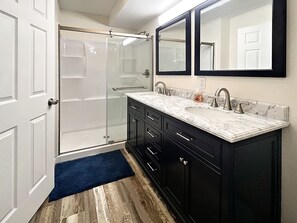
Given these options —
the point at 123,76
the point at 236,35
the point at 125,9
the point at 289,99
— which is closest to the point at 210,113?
the point at 289,99

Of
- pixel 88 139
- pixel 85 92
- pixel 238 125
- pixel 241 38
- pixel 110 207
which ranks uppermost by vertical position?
pixel 241 38

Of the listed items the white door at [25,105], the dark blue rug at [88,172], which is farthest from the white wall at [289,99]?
the white door at [25,105]

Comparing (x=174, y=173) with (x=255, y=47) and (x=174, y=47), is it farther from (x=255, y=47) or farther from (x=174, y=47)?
(x=174, y=47)

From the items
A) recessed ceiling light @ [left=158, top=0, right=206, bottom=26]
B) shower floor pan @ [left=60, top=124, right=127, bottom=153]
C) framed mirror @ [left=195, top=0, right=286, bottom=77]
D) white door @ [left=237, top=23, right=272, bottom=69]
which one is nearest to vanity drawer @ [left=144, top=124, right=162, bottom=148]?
framed mirror @ [left=195, top=0, right=286, bottom=77]

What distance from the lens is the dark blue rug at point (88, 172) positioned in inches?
69.3

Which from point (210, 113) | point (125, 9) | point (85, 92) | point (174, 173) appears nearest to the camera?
point (174, 173)

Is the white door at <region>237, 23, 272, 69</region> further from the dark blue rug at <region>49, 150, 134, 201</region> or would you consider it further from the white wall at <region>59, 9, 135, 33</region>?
the white wall at <region>59, 9, 135, 33</region>

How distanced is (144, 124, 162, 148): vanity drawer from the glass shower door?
1.03 m

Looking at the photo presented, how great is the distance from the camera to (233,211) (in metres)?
0.89

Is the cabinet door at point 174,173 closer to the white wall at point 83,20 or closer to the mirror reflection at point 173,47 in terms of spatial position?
the mirror reflection at point 173,47

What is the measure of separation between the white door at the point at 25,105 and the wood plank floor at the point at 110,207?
0.16m

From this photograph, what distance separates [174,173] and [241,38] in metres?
1.18

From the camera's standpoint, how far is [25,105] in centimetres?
125

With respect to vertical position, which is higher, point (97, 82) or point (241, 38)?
point (241, 38)
